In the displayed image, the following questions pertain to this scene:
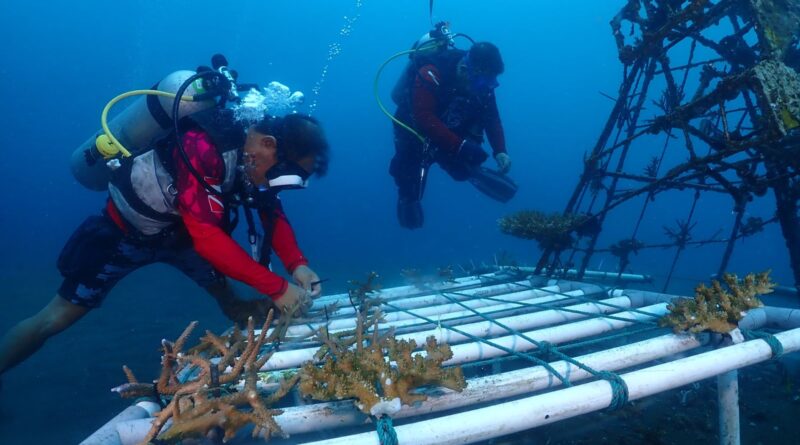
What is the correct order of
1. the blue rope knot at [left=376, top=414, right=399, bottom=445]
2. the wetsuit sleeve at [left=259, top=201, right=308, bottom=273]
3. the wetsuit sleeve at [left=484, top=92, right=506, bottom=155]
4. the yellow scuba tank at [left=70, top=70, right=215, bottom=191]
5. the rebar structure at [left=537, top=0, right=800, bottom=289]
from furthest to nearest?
1. the wetsuit sleeve at [left=484, top=92, right=506, bottom=155]
2. the wetsuit sleeve at [left=259, top=201, right=308, bottom=273]
3. the yellow scuba tank at [left=70, top=70, right=215, bottom=191]
4. the rebar structure at [left=537, top=0, right=800, bottom=289]
5. the blue rope knot at [left=376, top=414, right=399, bottom=445]

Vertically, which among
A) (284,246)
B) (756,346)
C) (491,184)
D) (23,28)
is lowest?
(756,346)

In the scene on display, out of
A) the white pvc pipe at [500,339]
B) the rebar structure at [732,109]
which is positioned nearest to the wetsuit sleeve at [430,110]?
the rebar structure at [732,109]

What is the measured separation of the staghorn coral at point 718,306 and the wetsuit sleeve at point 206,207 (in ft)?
10.5

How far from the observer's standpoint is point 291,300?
3.56 metres

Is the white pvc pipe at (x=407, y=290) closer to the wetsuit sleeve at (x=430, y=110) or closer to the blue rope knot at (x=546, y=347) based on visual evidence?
the wetsuit sleeve at (x=430, y=110)

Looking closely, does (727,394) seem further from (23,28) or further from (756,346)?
(23,28)

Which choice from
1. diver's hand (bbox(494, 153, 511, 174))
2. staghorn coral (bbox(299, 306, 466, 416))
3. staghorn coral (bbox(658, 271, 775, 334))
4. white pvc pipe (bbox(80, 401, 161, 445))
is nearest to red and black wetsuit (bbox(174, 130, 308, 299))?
white pvc pipe (bbox(80, 401, 161, 445))

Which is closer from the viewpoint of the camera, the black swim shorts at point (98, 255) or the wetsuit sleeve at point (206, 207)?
the wetsuit sleeve at point (206, 207)

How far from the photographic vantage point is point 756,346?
2.31 m

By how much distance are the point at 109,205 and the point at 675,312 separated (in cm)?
476

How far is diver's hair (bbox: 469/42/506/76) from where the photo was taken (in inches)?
240

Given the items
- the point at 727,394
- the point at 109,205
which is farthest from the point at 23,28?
the point at 727,394

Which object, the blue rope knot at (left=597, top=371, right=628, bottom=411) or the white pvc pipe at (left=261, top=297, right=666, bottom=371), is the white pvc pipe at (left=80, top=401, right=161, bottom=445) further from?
the blue rope knot at (left=597, top=371, right=628, bottom=411)

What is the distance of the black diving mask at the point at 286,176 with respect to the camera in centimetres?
329
